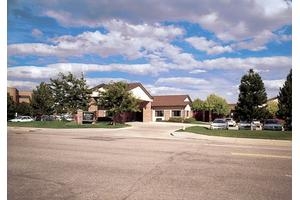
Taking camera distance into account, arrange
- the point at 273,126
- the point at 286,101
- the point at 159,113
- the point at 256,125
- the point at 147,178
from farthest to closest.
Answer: the point at 159,113 < the point at 256,125 < the point at 286,101 < the point at 273,126 < the point at 147,178

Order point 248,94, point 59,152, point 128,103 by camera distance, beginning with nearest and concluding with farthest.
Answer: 1. point 59,152
2. point 248,94
3. point 128,103

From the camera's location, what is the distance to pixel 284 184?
317 inches

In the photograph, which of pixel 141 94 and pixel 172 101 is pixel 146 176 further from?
pixel 172 101

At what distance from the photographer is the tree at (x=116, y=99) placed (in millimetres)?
37594

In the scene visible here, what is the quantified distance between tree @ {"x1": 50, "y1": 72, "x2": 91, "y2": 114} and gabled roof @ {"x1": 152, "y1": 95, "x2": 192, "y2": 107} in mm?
15593

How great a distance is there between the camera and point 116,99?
3794 centimetres

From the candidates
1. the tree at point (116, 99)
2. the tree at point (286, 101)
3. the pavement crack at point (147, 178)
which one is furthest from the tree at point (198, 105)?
the pavement crack at point (147, 178)

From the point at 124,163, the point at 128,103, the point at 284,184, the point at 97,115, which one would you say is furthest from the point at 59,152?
the point at 97,115

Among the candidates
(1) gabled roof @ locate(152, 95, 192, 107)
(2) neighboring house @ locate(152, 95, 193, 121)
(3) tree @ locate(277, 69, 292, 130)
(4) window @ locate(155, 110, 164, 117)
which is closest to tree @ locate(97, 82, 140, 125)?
(3) tree @ locate(277, 69, 292, 130)

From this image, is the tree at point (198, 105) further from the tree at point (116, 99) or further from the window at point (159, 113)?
the tree at point (116, 99)

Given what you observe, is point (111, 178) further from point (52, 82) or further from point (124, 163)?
point (52, 82)

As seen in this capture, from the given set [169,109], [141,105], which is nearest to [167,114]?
[169,109]

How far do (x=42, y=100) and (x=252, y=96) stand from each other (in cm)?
3396
